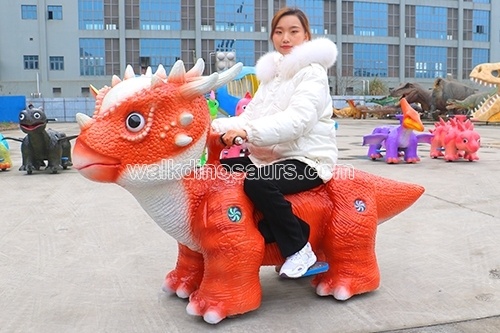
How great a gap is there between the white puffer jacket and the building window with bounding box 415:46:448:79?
42.8m

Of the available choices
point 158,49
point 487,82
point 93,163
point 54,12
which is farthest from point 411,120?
point 54,12

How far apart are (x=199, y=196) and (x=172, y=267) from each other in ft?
3.05

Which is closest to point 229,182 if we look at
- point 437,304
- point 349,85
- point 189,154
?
point 189,154

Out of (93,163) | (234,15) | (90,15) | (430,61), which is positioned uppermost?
(234,15)

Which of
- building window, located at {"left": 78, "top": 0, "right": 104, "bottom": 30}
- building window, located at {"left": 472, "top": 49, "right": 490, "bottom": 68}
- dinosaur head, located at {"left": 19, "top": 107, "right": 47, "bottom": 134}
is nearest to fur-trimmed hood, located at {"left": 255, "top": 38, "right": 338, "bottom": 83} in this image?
dinosaur head, located at {"left": 19, "top": 107, "right": 47, "bottom": 134}

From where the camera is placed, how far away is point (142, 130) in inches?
84.2

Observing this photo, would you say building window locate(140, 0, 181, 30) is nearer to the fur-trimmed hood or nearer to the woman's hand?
the fur-trimmed hood

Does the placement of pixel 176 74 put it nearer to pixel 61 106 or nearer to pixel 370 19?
pixel 61 106

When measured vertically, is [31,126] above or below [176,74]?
below

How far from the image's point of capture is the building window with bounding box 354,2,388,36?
41.1 m

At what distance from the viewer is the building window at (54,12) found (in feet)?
120

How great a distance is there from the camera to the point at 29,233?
13.1 feet

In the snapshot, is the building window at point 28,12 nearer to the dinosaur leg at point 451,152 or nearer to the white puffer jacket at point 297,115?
the dinosaur leg at point 451,152

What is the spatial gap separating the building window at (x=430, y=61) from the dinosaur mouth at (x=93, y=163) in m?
43.5
